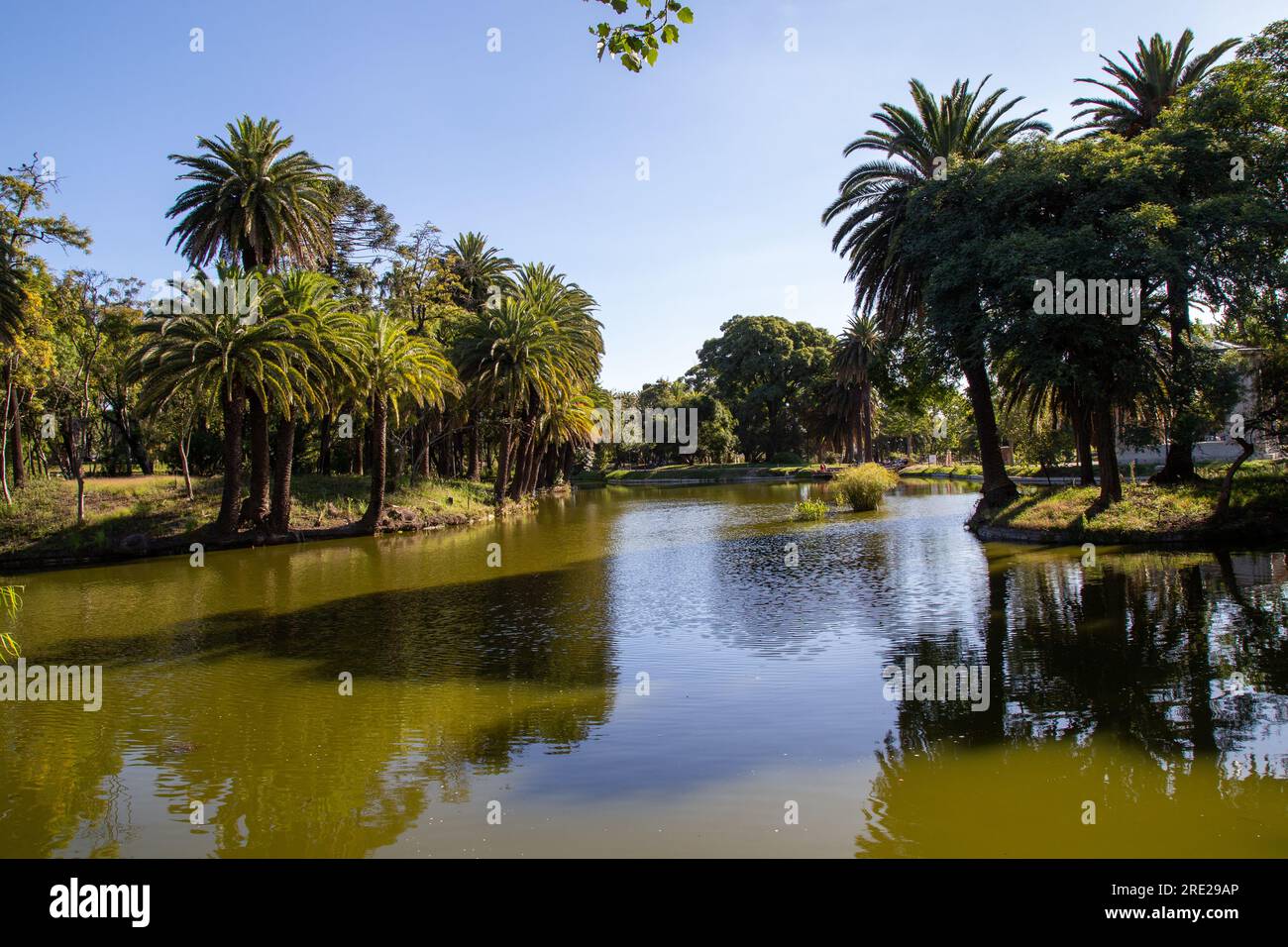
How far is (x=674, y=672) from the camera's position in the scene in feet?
41.9

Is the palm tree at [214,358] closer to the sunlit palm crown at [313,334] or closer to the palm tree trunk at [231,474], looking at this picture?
the sunlit palm crown at [313,334]

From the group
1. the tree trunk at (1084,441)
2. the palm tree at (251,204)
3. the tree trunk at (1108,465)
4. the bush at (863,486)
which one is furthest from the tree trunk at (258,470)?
the tree trunk at (1084,441)

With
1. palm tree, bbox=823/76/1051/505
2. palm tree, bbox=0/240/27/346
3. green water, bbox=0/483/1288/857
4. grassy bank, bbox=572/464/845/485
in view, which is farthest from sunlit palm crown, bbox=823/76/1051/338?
grassy bank, bbox=572/464/845/485

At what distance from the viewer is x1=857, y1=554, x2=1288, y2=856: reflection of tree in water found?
6.75m

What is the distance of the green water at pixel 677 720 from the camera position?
7168 mm

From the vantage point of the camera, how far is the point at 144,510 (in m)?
33.8

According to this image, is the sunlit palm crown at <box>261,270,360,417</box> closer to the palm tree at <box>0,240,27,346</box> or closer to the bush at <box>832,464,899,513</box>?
the palm tree at <box>0,240,27,346</box>

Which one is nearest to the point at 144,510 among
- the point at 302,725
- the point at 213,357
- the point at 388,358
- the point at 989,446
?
A: the point at 213,357

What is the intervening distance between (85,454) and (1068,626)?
6521 cm

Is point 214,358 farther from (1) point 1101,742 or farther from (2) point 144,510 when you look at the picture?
(1) point 1101,742

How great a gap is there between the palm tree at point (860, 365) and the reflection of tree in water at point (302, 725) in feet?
184

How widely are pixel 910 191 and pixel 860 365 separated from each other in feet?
143
